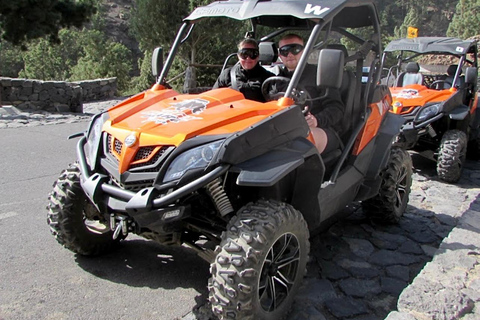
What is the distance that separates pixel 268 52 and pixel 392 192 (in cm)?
177

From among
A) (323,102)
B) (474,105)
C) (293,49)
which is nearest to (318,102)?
(323,102)

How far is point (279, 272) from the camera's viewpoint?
9.85 feet

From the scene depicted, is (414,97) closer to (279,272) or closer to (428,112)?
(428,112)

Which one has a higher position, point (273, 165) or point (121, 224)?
point (273, 165)

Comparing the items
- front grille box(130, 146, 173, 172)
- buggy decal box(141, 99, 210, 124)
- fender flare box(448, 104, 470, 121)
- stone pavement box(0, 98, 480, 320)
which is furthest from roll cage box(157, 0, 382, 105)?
fender flare box(448, 104, 470, 121)

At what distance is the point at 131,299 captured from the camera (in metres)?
3.24

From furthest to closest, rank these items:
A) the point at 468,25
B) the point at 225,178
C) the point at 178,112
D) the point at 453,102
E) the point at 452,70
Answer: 1. the point at 468,25
2. the point at 452,70
3. the point at 453,102
4. the point at 178,112
5. the point at 225,178

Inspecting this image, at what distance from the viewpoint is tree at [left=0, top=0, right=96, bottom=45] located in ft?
41.7

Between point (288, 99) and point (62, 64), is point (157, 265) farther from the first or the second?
point (62, 64)

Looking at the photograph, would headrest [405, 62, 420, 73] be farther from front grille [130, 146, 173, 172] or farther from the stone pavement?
front grille [130, 146, 173, 172]

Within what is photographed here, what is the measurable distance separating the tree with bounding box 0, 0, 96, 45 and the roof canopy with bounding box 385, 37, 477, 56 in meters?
9.48

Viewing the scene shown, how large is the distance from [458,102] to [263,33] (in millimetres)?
3642

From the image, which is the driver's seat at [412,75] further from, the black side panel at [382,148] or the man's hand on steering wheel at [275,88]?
the man's hand on steering wheel at [275,88]

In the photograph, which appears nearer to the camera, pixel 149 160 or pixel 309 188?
pixel 149 160
